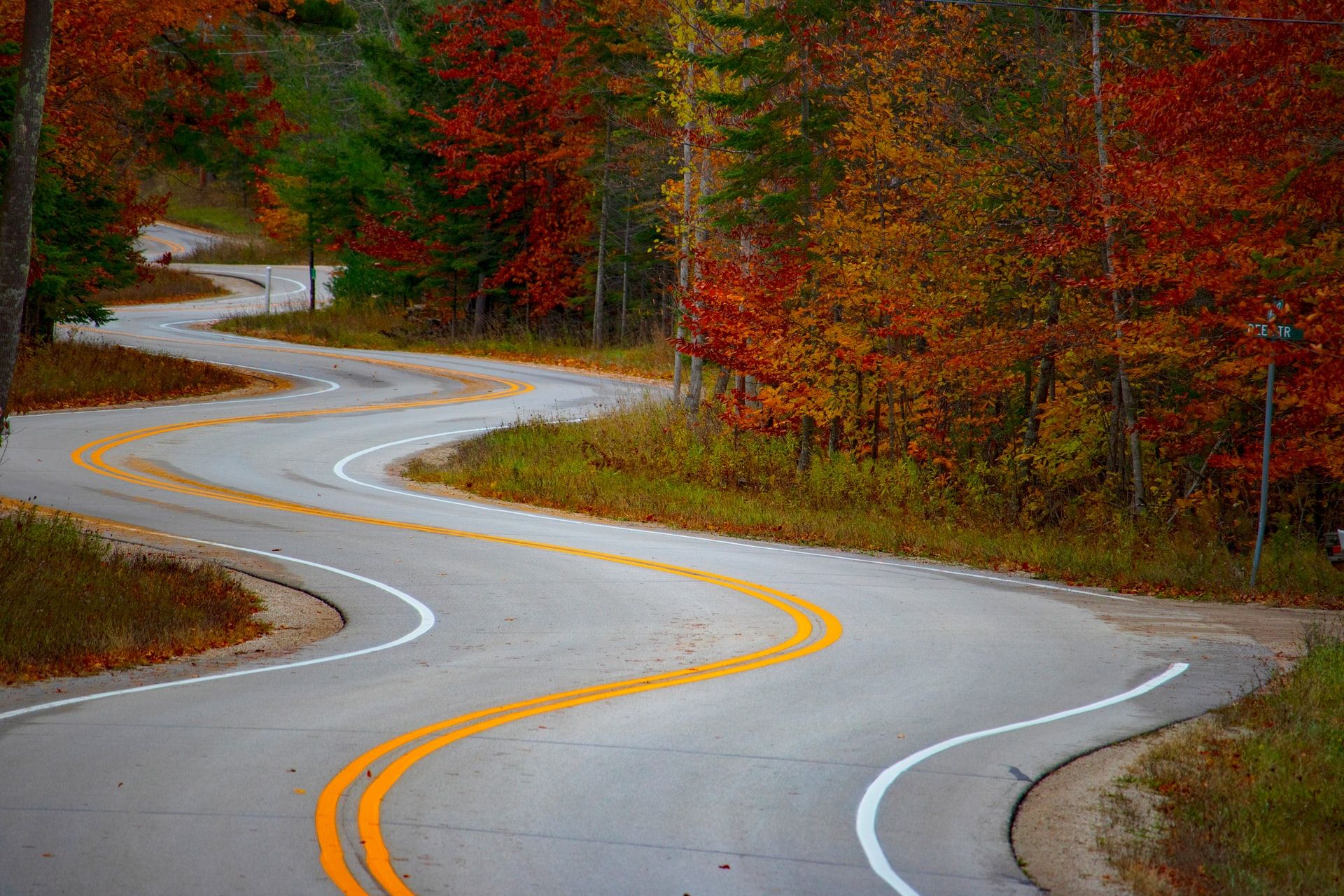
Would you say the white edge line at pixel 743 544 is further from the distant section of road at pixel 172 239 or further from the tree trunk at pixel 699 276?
the distant section of road at pixel 172 239

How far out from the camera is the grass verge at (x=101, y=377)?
3110 centimetres

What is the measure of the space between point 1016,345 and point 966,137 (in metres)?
4.35

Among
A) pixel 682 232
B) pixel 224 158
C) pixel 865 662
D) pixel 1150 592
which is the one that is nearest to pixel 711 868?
pixel 865 662

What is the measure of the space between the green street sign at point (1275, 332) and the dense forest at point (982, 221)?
42 millimetres

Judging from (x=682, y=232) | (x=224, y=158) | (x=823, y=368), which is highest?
(x=224, y=158)

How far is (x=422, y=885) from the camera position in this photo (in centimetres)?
626

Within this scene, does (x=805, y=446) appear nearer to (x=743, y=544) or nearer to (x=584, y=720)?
(x=743, y=544)

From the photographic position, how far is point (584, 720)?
31.6ft

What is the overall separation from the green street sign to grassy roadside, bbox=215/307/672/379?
2571 cm

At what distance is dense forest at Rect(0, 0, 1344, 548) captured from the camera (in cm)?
1666

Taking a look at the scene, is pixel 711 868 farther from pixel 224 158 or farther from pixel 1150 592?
pixel 224 158

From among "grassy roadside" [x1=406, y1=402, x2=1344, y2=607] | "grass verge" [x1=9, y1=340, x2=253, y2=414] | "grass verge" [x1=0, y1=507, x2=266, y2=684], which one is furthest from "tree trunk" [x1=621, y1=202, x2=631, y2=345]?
"grass verge" [x1=0, y1=507, x2=266, y2=684]

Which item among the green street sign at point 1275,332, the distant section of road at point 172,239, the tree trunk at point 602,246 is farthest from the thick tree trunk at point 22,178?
the distant section of road at point 172,239

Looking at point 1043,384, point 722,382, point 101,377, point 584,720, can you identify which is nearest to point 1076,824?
point 584,720
